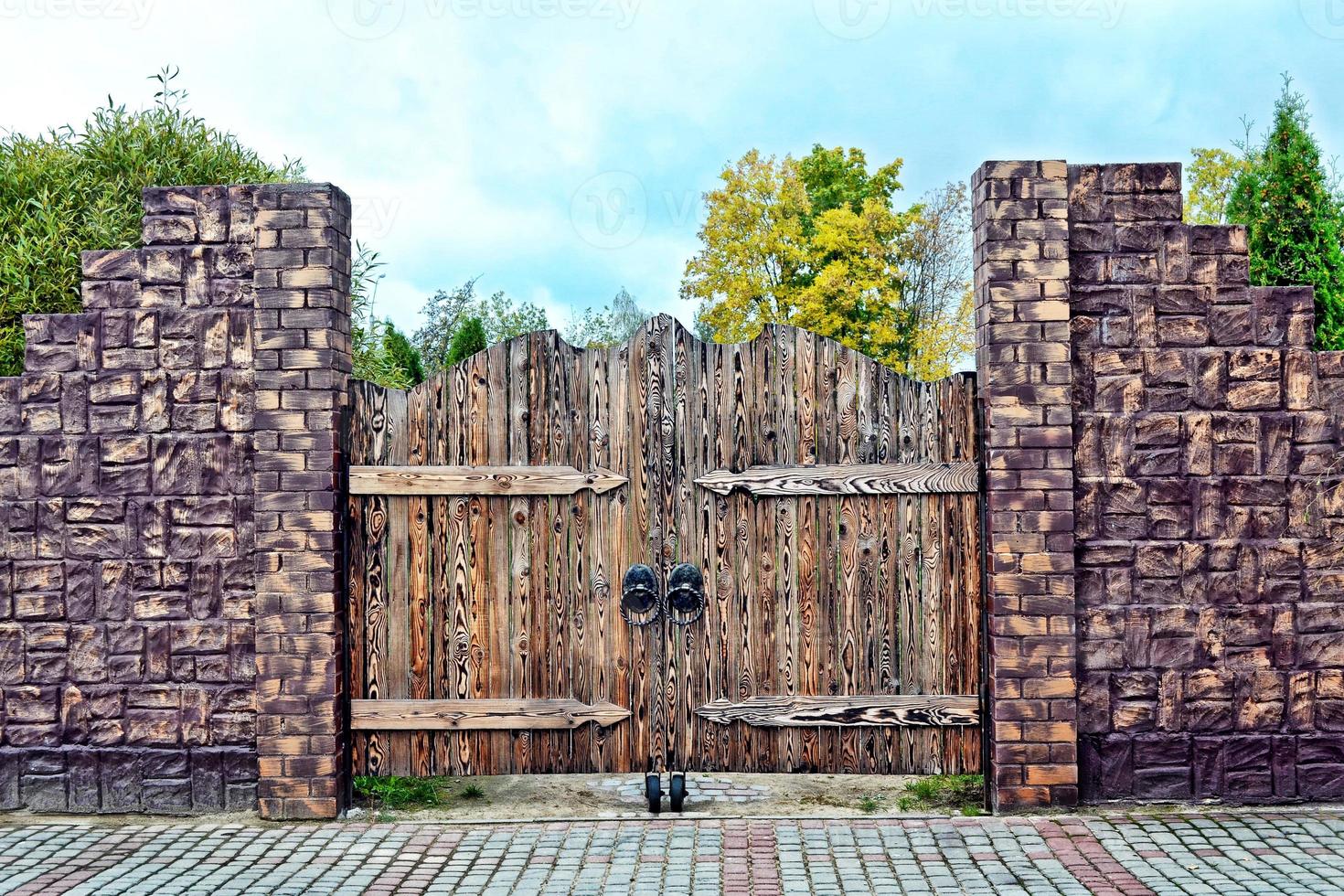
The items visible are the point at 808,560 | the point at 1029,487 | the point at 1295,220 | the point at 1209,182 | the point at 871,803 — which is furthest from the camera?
the point at 1209,182

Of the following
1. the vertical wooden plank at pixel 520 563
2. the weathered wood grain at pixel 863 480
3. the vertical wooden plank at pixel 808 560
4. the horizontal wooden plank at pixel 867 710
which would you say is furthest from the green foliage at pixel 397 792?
the weathered wood grain at pixel 863 480

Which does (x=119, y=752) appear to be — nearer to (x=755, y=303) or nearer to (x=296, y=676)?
(x=296, y=676)

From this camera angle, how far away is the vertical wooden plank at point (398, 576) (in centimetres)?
560

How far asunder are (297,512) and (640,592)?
5.71 feet

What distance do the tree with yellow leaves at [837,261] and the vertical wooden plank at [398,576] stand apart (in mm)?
19423

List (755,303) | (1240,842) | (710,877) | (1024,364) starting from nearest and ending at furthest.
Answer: (710,877) < (1240,842) < (1024,364) < (755,303)

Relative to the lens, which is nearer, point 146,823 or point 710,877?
point 710,877

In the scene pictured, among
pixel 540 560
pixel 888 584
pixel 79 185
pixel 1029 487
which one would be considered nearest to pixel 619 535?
pixel 540 560

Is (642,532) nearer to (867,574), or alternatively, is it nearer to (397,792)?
(867,574)

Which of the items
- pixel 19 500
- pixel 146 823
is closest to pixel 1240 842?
pixel 146 823

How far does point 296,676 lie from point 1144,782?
4.21 m

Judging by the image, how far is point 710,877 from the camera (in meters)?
4.48

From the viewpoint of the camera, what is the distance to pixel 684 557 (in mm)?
5551

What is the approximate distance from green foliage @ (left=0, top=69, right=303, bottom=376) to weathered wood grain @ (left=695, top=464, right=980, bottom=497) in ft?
14.3
